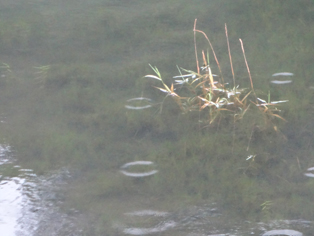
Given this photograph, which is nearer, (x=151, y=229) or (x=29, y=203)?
(x=151, y=229)

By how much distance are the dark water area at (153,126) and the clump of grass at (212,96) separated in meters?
0.01

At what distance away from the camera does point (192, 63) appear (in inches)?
90.3

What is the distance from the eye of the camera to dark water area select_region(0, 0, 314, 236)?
137 centimetres

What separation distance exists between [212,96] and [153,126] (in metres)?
0.37

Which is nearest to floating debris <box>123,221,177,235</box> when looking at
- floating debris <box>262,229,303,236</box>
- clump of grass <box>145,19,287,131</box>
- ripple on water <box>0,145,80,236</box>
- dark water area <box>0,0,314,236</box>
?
dark water area <box>0,0,314,236</box>

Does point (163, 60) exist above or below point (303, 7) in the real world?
below

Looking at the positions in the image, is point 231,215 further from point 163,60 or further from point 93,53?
point 93,53

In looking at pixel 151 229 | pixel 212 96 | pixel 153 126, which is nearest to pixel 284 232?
pixel 151 229

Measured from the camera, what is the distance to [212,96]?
200cm

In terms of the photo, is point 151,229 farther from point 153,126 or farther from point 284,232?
point 153,126

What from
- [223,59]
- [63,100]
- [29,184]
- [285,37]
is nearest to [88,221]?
[29,184]

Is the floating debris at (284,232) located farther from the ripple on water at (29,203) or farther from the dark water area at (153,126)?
the ripple on water at (29,203)

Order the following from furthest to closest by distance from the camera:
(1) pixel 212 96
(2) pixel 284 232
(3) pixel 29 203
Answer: (1) pixel 212 96 < (3) pixel 29 203 < (2) pixel 284 232

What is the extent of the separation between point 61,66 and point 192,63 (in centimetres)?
77
